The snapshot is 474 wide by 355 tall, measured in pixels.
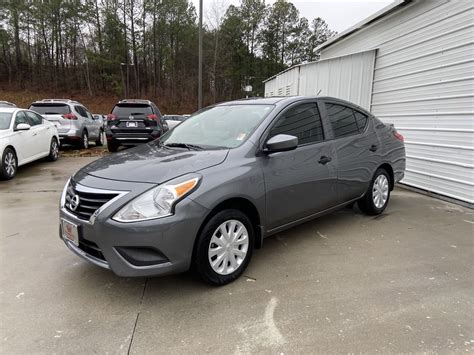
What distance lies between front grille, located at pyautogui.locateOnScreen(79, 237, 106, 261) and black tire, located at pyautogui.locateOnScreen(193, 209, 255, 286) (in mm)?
726

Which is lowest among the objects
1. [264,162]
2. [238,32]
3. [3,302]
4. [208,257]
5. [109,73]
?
[3,302]

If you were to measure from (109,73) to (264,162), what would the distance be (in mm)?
40549

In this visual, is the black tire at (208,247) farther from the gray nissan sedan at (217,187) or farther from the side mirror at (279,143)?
the side mirror at (279,143)

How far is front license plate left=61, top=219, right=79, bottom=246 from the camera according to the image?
9.11 feet

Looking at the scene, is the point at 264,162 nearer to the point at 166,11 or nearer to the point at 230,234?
the point at 230,234

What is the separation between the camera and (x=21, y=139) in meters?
7.68

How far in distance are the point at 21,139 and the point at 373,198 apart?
Result: 7.22 m

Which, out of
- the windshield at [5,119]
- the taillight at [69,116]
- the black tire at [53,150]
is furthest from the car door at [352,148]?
the taillight at [69,116]

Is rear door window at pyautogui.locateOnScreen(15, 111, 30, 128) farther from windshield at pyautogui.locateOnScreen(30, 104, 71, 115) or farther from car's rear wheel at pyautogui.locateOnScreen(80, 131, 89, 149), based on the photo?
car's rear wheel at pyautogui.locateOnScreen(80, 131, 89, 149)

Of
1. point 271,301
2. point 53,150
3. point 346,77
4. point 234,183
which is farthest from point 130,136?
point 271,301

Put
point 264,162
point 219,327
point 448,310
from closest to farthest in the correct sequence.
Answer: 1. point 219,327
2. point 448,310
3. point 264,162

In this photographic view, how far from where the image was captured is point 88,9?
36.3 m

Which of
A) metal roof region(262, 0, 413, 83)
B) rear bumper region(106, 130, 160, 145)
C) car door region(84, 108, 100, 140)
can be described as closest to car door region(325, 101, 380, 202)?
metal roof region(262, 0, 413, 83)

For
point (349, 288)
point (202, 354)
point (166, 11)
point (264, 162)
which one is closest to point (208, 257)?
point (202, 354)
